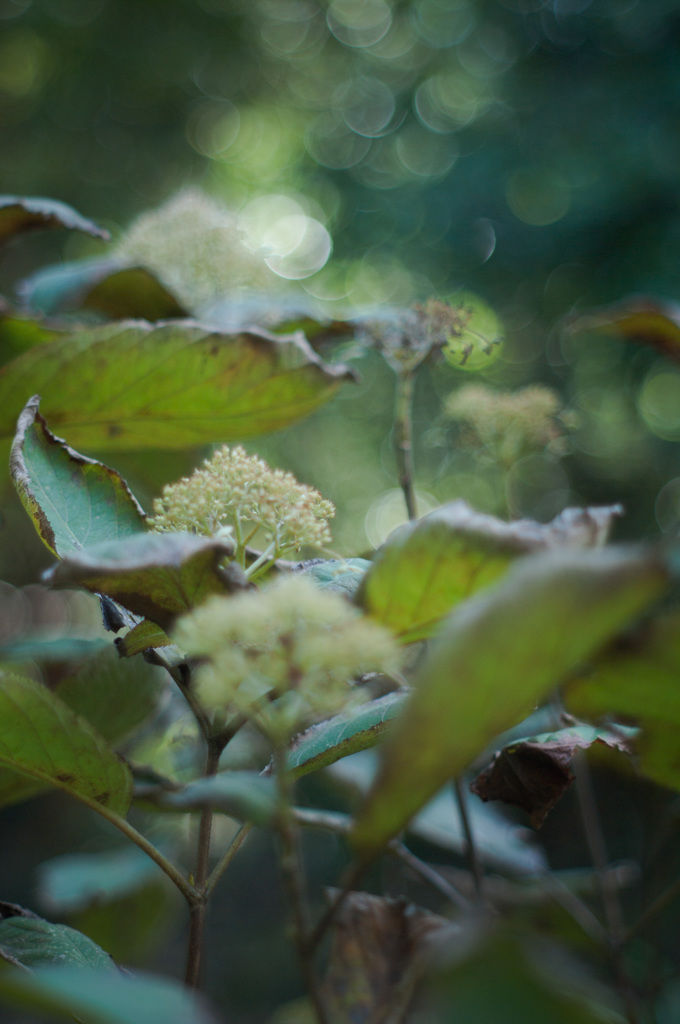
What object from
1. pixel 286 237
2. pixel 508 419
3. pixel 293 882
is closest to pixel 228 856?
pixel 293 882

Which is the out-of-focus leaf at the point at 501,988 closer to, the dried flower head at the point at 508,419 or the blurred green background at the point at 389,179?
the dried flower head at the point at 508,419

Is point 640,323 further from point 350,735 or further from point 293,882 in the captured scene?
point 293,882

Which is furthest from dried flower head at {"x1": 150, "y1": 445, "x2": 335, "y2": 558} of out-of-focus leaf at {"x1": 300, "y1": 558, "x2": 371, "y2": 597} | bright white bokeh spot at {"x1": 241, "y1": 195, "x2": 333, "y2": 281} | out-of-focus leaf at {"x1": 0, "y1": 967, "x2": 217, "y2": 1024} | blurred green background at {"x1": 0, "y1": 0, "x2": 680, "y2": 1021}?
blurred green background at {"x1": 0, "y1": 0, "x2": 680, "y2": 1021}

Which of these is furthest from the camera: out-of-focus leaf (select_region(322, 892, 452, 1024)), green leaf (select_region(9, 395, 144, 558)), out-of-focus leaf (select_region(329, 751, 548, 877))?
out-of-focus leaf (select_region(329, 751, 548, 877))

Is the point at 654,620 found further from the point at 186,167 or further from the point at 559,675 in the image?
the point at 186,167

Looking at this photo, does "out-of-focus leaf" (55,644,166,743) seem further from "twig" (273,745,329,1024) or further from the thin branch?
"twig" (273,745,329,1024)
